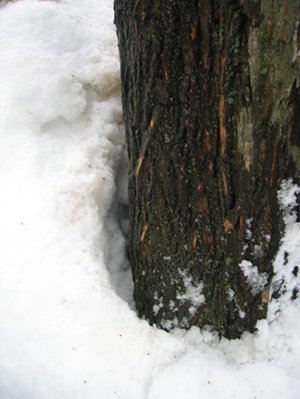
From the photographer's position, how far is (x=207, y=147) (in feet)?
3.93

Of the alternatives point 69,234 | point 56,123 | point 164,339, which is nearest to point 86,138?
point 56,123

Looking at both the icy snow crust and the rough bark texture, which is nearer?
the rough bark texture

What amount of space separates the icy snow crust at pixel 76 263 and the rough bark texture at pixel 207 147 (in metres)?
0.09

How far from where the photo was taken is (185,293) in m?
1.43

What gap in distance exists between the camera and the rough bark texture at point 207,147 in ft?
3.49

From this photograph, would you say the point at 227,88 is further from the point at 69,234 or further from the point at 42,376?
the point at 42,376

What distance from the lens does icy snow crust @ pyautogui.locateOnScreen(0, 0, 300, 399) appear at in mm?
1278

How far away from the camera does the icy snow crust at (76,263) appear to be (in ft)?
4.19

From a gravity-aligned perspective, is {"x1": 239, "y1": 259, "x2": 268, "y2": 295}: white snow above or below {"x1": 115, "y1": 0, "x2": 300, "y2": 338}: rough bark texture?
below

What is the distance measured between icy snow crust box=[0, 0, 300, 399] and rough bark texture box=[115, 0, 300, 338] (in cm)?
9

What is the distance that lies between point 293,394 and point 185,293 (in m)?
0.38

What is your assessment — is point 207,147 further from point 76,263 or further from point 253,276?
point 76,263

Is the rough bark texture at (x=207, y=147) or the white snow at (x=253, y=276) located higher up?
the rough bark texture at (x=207, y=147)

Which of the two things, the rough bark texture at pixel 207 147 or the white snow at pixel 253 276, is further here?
the white snow at pixel 253 276
